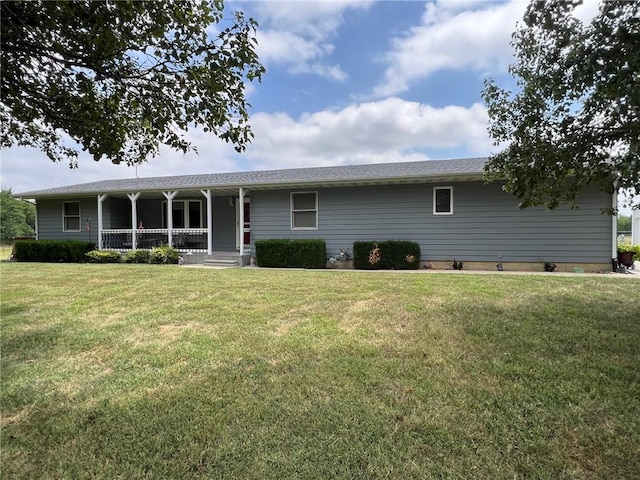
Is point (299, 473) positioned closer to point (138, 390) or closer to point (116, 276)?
point (138, 390)

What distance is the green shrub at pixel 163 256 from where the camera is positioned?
12.7m

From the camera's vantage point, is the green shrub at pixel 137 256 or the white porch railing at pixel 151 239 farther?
the white porch railing at pixel 151 239

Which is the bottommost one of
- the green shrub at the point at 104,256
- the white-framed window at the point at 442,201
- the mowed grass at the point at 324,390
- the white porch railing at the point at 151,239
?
the mowed grass at the point at 324,390

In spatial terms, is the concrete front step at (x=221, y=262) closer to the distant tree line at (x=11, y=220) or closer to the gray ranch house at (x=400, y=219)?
the gray ranch house at (x=400, y=219)

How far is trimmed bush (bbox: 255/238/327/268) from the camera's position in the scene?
11500mm

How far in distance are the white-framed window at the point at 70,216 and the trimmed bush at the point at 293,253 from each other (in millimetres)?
9210

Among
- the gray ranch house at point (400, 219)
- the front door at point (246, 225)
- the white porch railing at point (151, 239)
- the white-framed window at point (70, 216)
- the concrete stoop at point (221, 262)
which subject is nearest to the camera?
the gray ranch house at point (400, 219)

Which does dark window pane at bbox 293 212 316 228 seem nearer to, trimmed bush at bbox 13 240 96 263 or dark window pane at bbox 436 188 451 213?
dark window pane at bbox 436 188 451 213

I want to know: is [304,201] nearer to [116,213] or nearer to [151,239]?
[151,239]

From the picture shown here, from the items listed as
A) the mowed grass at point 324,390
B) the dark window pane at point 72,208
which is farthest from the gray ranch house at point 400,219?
the mowed grass at point 324,390

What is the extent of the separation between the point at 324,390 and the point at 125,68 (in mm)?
3258

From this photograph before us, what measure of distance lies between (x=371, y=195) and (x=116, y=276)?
746 cm

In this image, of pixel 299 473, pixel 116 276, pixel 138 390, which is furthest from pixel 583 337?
pixel 116 276

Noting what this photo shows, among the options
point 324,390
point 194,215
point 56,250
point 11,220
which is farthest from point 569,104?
point 11,220
